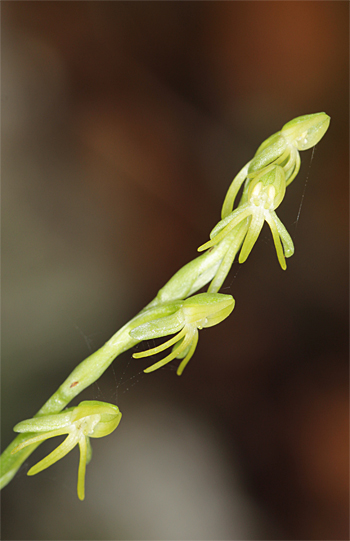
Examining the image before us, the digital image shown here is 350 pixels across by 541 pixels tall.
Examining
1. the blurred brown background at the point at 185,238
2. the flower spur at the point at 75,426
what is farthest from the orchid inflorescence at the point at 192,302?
the blurred brown background at the point at 185,238

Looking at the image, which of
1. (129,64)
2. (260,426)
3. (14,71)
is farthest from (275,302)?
(14,71)

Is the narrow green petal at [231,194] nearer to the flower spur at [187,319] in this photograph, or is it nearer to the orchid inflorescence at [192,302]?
the orchid inflorescence at [192,302]

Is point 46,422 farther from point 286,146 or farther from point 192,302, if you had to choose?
point 286,146

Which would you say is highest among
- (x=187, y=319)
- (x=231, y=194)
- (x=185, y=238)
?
(x=231, y=194)

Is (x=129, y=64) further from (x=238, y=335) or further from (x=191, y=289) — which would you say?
(x=191, y=289)

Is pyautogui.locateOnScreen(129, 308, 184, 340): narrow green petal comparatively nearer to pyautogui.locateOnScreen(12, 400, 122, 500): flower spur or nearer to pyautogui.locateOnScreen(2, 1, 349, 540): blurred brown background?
pyautogui.locateOnScreen(12, 400, 122, 500): flower spur

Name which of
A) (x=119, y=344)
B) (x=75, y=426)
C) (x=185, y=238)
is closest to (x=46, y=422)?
(x=75, y=426)
